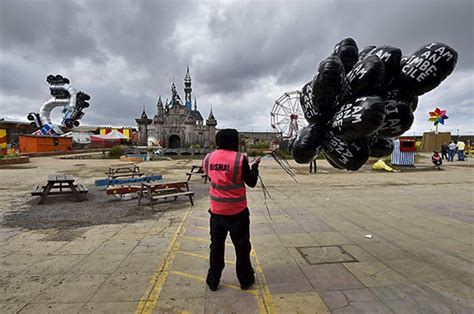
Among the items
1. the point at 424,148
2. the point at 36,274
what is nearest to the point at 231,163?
the point at 36,274

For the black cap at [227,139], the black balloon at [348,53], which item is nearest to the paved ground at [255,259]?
the black cap at [227,139]

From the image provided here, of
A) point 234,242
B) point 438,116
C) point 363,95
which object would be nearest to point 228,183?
point 234,242

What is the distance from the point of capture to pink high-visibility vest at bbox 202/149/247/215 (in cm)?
319

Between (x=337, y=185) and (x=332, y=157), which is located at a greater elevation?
(x=332, y=157)

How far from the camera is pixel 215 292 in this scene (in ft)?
10.5

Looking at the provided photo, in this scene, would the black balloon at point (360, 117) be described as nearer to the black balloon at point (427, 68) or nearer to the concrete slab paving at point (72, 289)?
the black balloon at point (427, 68)

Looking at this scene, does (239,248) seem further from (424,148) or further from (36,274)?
(424,148)

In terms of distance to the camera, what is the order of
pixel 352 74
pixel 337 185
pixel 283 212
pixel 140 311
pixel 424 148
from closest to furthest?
pixel 140 311
pixel 352 74
pixel 283 212
pixel 337 185
pixel 424 148

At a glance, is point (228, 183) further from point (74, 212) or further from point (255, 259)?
point (74, 212)

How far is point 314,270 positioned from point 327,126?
218 centimetres

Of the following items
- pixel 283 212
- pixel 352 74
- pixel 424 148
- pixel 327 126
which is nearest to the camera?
pixel 352 74

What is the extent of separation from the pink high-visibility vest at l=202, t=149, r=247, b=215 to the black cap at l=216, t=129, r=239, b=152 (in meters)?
0.10

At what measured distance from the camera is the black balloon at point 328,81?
305 centimetres

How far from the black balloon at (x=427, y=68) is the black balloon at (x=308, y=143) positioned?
1204mm
